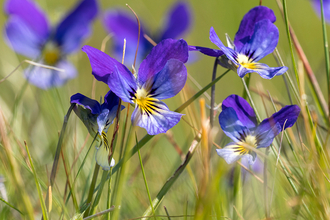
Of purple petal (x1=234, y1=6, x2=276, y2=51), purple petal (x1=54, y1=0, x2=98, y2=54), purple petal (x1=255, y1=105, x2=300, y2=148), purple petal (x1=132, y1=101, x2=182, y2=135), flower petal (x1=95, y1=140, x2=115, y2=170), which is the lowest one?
purple petal (x1=255, y1=105, x2=300, y2=148)

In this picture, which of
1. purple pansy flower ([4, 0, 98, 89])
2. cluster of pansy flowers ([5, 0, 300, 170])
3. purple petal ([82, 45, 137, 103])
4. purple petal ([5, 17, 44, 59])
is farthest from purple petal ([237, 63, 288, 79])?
purple petal ([5, 17, 44, 59])

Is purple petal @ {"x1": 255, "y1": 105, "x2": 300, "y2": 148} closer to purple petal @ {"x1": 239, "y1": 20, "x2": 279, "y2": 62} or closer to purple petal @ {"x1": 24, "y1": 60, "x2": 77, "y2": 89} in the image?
purple petal @ {"x1": 239, "y1": 20, "x2": 279, "y2": 62}

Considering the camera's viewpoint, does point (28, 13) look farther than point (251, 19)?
Yes

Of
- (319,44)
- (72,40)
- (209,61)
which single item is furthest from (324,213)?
(319,44)

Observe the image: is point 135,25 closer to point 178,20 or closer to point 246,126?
point 178,20

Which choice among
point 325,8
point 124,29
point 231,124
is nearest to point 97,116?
point 231,124

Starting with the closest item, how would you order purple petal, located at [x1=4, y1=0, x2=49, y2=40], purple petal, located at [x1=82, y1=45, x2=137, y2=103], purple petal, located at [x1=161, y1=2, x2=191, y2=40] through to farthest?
purple petal, located at [x1=82, y1=45, x2=137, y2=103], purple petal, located at [x1=4, y1=0, x2=49, y2=40], purple petal, located at [x1=161, y1=2, x2=191, y2=40]
